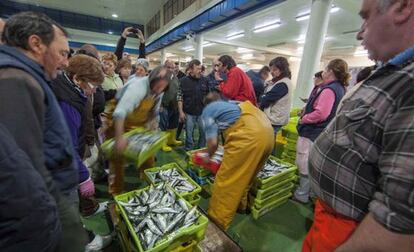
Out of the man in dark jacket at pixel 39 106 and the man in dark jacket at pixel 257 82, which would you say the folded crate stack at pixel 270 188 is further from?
the man in dark jacket at pixel 257 82

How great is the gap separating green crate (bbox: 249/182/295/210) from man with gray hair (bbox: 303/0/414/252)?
1711 mm

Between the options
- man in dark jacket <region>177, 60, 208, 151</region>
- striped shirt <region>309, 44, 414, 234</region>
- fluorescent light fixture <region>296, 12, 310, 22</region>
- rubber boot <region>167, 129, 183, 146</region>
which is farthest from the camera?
fluorescent light fixture <region>296, 12, 310, 22</region>

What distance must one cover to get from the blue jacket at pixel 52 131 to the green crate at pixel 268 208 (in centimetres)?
217

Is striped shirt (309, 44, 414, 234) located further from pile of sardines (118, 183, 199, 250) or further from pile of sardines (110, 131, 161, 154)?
pile of sardines (110, 131, 161, 154)

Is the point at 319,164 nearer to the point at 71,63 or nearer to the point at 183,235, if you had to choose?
Result: the point at 183,235

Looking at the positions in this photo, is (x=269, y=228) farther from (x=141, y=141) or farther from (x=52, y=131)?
(x=52, y=131)

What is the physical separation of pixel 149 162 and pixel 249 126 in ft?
5.90

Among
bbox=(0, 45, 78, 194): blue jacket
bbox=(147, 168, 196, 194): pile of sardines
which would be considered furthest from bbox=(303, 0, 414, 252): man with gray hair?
bbox=(147, 168, 196, 194): pile of sardines

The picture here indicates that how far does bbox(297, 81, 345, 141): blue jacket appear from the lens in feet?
8.41

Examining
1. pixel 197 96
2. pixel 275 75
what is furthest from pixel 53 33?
pixel 197 96

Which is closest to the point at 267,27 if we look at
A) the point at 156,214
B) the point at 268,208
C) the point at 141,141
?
the point at 268,208

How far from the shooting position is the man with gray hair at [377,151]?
1.94 ft

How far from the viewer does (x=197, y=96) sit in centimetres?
455

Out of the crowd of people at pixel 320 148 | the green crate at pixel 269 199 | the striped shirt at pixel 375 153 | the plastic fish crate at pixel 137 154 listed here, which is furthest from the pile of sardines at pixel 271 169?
the striped shirt at pixel 375 153
